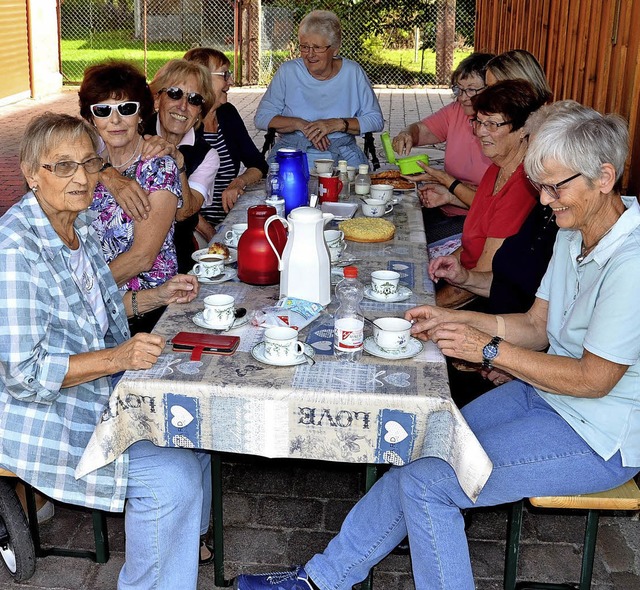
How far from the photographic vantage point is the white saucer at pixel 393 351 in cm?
242

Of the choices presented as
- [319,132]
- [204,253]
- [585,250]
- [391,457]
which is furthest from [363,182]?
[391,457]

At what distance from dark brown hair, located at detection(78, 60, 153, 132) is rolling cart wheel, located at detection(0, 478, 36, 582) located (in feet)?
4.93

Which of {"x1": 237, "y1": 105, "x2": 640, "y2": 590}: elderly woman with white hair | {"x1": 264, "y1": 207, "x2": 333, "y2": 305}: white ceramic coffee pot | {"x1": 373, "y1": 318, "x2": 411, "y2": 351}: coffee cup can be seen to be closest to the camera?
{"x1": 237, "y1": 105, "x2": 640, "y2": 590}: elderly woman with white hair

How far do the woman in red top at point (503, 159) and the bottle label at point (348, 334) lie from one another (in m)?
0.99

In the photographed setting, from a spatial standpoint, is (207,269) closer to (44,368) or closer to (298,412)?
(44,368)

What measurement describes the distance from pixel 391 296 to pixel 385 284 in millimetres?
50

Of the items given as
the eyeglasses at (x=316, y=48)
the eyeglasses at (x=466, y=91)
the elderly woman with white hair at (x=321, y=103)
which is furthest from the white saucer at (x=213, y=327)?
the eyeglasses at (x=316, y=48)

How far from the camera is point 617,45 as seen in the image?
155 inches

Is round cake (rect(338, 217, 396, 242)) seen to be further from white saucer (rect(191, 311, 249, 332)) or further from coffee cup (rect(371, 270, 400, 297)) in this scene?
white saucer (rect(191, 311, 249, 332))

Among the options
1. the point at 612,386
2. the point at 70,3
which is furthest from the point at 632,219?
the point at 70,3

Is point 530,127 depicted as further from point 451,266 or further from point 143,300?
point 143,300

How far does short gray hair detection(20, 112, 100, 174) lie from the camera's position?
2.55 metres

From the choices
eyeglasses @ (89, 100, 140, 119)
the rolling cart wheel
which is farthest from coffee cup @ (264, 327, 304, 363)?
eyeglasses @ (89, 100, 140, 119)

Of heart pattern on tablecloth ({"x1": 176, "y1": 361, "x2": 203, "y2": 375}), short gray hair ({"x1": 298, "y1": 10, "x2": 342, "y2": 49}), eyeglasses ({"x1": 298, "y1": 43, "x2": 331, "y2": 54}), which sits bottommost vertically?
heart pattern on tablecloth ({"x1": 176, "y1": 361, "x2": 203, "y2": 375})
